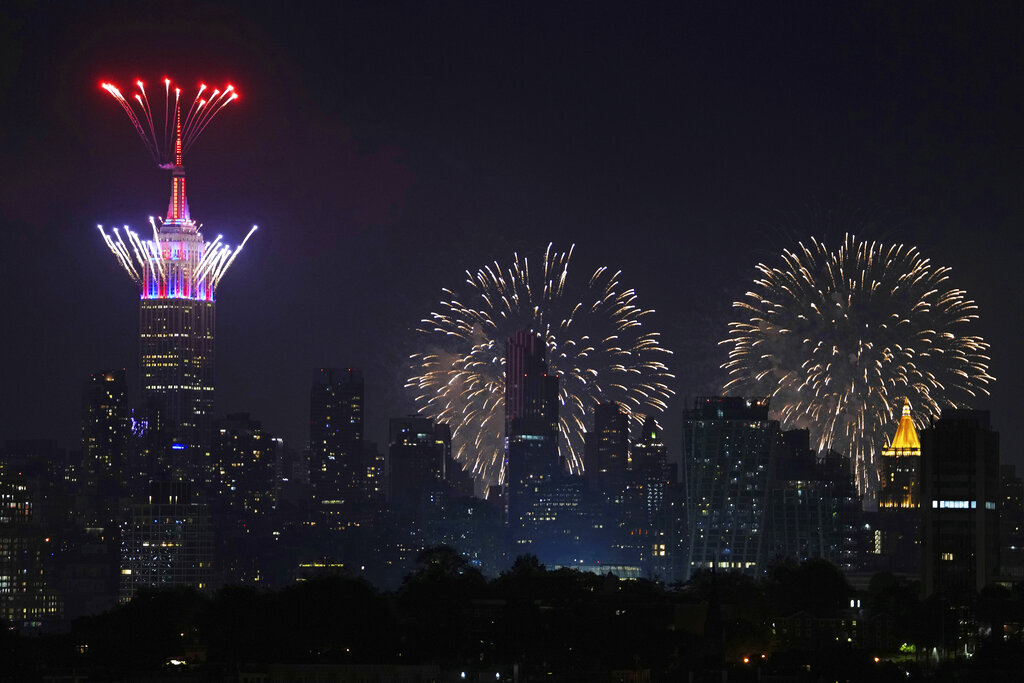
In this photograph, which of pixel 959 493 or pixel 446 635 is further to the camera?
pixel 959 493

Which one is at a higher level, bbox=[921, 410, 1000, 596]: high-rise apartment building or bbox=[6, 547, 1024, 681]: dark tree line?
bbox=[921, 410, 1000, 596]: high-rise apartment building

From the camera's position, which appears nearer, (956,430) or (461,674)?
(461,674)

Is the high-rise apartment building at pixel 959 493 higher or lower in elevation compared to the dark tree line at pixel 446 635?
higher

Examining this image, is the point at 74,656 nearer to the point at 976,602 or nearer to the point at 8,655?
the point at 8,655

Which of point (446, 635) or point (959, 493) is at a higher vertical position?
point (959, 493)

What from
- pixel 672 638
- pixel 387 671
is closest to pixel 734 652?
pixel 672 638

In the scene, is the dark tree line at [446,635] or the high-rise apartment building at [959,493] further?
the high-rise apartment building at [959,493]

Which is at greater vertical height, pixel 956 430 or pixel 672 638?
pixel 956 430

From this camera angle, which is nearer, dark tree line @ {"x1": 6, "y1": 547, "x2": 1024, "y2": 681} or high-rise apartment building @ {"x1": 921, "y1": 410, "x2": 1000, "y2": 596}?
dark tree line @ {"x1": 6, "y1": 547, "x2": 1024, "y2": 681}
